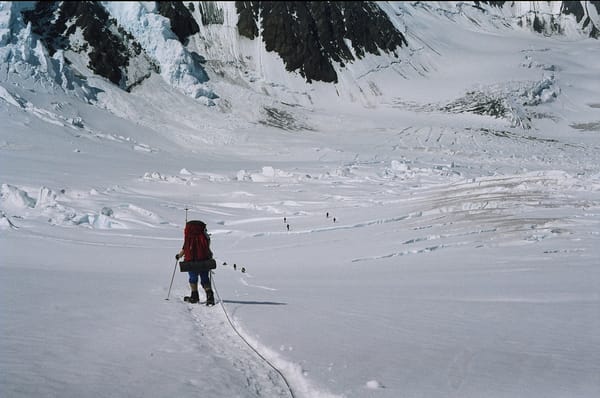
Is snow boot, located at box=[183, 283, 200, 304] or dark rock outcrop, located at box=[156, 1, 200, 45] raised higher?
dark rock outcrop, located at box=[156, 1, 200, 45]

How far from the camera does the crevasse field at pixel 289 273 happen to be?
4.45 metres

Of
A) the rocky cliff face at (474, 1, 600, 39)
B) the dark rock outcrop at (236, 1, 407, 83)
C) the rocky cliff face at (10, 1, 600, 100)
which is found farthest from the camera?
the rocky cliff face at (474, 1, 600, 39)

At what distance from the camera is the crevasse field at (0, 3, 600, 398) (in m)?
4.45

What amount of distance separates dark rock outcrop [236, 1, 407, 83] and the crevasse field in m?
38.2

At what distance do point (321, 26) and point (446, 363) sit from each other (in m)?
83.4

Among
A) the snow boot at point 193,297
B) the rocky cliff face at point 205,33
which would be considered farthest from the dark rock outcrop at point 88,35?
the snow boot at point 193,297

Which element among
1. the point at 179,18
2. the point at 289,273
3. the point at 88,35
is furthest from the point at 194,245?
the point at 179,18

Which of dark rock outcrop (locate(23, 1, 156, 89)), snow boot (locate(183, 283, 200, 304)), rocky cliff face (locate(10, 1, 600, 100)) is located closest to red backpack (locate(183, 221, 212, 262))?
snow boot (locate(183, 283, 200, 304))

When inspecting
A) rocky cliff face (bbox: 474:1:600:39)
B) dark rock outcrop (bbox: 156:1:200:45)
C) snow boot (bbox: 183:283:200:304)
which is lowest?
snow boot (bbox: 183:283:200:304)

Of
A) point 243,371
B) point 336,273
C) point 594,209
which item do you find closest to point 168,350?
point 243,371

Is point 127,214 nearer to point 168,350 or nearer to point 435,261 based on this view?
point 435,261

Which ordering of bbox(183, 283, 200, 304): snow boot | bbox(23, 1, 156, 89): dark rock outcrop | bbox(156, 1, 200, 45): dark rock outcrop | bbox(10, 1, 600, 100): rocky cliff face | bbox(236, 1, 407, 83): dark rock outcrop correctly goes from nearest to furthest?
bbox(183, 283, 200, 304): snow boot → bbox(23, 1, 156, 89): dark rock outcrop → bbox(10, 1, 600, 100): rocky cliff face → bbox(156, 1, 200, 45): dark rock outcrop → bbox(236, 1, 407, 83): dark rock outcrop

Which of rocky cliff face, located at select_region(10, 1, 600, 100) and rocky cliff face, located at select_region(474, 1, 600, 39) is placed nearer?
rocky cliff face, located at select_region(10, 1, 600, 100)

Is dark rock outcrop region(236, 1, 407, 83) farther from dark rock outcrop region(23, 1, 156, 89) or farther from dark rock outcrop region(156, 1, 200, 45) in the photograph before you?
dark rock outcrop region(23, 1, 156, 89)
